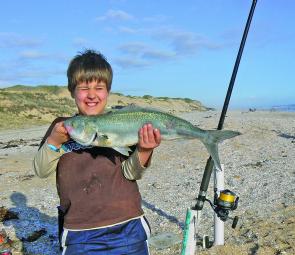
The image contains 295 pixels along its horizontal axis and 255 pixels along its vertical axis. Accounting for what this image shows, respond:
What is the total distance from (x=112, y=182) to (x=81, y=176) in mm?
276

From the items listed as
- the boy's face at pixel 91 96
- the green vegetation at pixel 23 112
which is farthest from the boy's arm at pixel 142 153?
the green vegetation at pixel 23 112

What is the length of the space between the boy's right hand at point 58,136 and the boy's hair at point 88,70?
1.64 feet

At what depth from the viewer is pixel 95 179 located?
376 centimetres

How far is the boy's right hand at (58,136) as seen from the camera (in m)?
3.57

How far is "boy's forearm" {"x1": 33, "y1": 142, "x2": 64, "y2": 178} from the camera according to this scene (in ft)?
12.1

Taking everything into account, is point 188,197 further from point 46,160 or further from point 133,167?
point 46,160

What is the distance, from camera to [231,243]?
676cm

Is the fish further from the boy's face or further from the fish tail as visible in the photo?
the fish tail

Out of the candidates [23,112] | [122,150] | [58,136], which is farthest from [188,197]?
[23,112]

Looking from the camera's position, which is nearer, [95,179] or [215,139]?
[95,179]

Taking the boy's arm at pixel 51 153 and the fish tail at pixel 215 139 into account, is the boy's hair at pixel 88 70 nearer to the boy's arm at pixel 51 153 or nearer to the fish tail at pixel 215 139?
the boy's arm at pixel 51 153

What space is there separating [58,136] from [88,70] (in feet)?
2.17

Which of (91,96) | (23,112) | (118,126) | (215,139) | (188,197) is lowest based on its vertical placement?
(23,112)

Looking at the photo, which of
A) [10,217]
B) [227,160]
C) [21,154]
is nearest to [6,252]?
[10,217]
